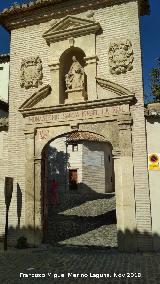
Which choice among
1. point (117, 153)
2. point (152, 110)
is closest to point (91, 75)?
point (152, 110)

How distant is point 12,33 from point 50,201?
13.1 metres

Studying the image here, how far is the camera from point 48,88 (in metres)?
11.1

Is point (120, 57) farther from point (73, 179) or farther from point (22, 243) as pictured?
point (73, 179)

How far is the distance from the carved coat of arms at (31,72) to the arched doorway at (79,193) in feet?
7.38

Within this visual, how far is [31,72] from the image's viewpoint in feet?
37.6

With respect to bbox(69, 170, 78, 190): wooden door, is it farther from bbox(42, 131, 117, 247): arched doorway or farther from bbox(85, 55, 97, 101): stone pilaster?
bbox(85, 55, 97, 101): stone pilaster

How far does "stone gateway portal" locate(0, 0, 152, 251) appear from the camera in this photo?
9578mm

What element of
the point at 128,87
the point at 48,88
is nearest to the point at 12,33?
the point at 48,88

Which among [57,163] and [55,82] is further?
[57,163]

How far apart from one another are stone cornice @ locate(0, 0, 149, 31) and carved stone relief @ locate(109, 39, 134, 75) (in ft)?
5.16

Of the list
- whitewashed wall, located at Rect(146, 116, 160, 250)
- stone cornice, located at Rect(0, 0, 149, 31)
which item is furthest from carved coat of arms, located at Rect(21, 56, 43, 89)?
whitewashed wall, located at Rect(146, 116, 160, 250)

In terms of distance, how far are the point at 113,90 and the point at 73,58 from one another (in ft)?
7.17

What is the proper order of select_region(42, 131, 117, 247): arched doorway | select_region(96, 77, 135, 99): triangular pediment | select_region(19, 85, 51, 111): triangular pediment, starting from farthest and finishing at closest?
select_region(42, 131, 117, 247): arched doorway < select_region(19, 85, 51, 111): triangular pediment < select_region(96, 77, 135, 99): triangular pediment

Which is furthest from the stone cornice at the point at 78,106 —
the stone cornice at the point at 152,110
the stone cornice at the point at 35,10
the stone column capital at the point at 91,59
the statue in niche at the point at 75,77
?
the stone cornice at the point at 35,10
